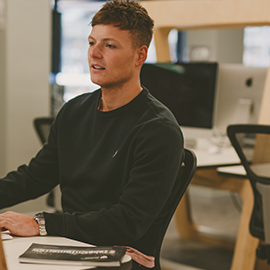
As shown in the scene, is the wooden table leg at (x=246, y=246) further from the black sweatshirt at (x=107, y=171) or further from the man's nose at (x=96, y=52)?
the man's nose at (x=96, y=52)

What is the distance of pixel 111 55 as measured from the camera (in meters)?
→ 1.34

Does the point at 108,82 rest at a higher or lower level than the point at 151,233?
higher

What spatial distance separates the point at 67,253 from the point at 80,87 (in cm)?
530

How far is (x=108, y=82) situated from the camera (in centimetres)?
137

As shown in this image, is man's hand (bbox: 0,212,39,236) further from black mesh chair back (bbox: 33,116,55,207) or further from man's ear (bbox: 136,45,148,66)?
black mesh chair back (bbox: 33,116,55,207)

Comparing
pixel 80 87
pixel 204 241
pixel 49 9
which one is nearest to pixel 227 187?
pixel 204 241

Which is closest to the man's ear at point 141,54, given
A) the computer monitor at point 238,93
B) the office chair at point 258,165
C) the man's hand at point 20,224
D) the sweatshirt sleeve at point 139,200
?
the sweatshirt sleeve at point 139,200

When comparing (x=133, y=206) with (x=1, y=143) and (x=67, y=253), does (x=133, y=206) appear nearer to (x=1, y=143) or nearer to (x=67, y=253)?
(x=67, y=253)

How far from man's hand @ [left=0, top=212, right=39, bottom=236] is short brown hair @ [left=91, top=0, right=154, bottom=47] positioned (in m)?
0.65

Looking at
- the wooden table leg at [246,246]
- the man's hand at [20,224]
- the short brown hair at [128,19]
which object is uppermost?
the short brown hair at [128,19]

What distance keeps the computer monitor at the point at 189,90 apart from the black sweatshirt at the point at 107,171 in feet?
4.17

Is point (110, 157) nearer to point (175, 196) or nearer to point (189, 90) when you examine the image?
point (175, 196)

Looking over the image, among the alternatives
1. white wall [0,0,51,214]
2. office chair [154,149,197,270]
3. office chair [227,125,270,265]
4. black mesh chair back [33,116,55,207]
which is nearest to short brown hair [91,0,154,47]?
office chair [154,149,197,270]

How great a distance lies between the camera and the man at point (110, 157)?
3.92 ft
